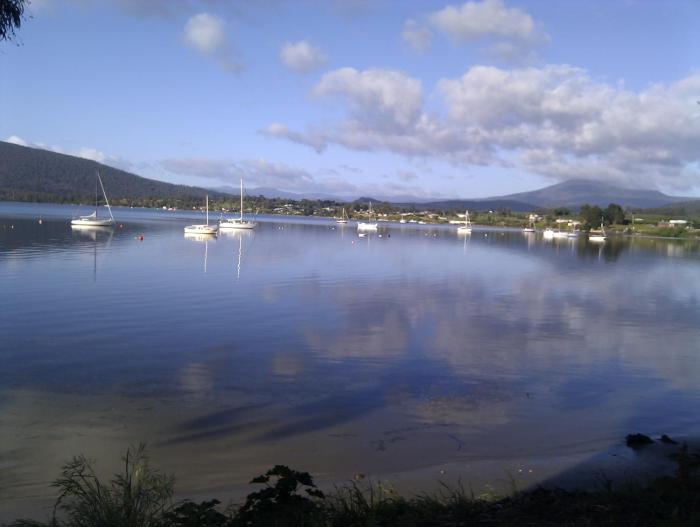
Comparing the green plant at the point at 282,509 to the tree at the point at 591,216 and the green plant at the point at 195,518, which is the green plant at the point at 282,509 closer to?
the green plant at the point at 195,518

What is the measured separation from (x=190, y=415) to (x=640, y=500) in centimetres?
653

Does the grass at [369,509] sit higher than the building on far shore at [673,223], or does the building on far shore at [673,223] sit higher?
the building on far shore at [673,223]

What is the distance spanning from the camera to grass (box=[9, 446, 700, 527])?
4.68 metres

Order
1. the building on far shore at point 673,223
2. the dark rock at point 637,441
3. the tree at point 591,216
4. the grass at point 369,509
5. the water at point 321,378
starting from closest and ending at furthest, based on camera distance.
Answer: the grass at point 369,509, the water at point 321,378, the dark rock at point 637,441, the building on far shore at point 673,223, the tree at point 591,216

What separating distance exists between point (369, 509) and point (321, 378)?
651 cm

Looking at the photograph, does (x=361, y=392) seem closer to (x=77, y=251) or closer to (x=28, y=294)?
(x=28, y=294)

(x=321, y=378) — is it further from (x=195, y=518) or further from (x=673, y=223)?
(x=673, y=223)

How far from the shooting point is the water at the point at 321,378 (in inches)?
324

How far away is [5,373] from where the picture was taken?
1119cm

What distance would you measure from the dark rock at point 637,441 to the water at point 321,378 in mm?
416

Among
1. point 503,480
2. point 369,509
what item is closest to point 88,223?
point 503,480

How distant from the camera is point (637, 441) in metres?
8.66

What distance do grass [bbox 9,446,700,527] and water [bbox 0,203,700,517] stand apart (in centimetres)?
193

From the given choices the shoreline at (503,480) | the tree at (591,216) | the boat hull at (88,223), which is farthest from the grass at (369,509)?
the tree at (591,216)
